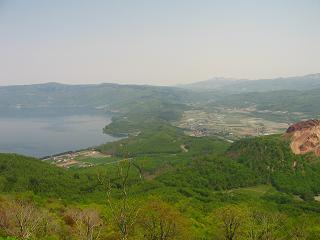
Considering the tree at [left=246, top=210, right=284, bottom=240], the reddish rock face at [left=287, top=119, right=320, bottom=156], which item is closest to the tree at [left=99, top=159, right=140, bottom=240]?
the tree at [left=246, top=210, right=284, bottom=240]

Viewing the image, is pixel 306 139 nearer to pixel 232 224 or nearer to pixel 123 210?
pixel 232 224

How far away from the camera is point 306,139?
87.7 m

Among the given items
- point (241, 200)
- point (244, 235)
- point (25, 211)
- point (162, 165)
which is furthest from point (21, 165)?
point (244, 235)

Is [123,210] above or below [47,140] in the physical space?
above

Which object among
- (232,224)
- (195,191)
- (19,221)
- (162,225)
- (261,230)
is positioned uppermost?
(19,221)

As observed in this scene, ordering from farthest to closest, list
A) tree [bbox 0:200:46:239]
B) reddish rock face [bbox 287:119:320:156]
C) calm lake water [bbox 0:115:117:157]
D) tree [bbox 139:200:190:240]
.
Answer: calm lake water [bbox 0:115:117:157]
reddish rock face [bbox 287:119:320:156]
tree [bbox 139:200:190:240]
tree [bbox 0:200:46:239]

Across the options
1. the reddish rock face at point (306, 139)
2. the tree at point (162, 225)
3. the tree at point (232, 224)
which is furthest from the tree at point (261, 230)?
the reddish rock face at point (306, 139)

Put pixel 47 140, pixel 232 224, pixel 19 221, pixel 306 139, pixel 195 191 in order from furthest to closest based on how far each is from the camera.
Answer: pixel 47 140 → pixel 306 139 → pixel 195 191 → pixel 232 224 → pixel 19 221

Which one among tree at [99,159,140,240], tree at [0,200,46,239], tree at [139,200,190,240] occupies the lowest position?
tree at [139,200,190,240]

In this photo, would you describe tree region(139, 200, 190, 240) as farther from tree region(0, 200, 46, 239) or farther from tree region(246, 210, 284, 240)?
tree region(0, 200, 46, 239)

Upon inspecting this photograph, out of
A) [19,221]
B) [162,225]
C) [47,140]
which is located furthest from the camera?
[47,140]

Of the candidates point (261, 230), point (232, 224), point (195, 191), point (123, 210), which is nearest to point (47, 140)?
point (195, 191)

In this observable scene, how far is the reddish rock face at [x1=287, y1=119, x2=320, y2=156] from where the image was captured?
86.8 metres

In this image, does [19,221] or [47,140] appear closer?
[19,221]
